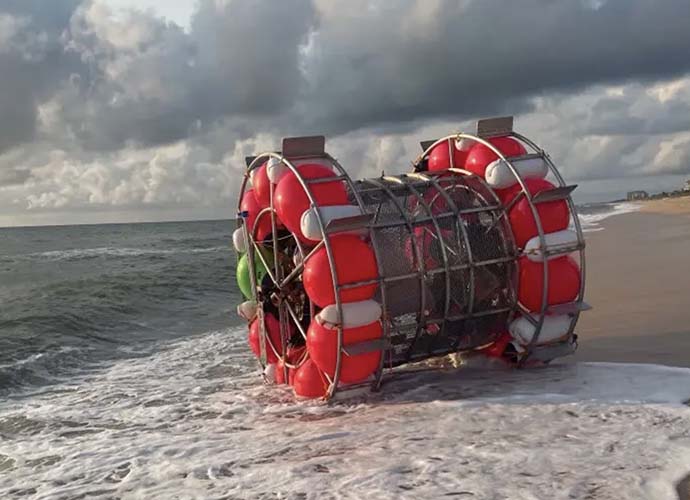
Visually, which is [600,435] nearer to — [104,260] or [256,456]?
[256,456]

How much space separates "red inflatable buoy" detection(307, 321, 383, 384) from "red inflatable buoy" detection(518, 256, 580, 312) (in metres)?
1.90

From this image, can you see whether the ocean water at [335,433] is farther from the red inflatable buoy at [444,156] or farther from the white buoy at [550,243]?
the red inflatable buoy at [444,156]

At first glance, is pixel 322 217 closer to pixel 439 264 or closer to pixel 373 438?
pixel 439 264

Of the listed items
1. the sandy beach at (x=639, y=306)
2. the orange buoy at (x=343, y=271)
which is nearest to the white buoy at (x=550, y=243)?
the sandy beach at (x=639, y=306)

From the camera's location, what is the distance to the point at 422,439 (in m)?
5.83

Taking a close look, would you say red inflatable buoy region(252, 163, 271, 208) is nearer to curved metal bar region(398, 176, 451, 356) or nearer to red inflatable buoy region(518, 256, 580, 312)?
curved metal bar region(398, 176, 451, 356)

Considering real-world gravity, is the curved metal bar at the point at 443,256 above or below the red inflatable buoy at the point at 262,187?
below

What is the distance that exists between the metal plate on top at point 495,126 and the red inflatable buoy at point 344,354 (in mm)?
3188

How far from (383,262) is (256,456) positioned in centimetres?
245

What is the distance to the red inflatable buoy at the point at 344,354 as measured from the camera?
6844mm

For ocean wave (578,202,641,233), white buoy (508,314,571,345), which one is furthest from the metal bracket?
ocean wave (578,202,641,233)

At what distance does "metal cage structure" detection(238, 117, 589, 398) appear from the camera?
7301 mm

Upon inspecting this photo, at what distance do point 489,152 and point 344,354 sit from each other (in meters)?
3.26

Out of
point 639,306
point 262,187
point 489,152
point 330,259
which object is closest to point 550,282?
point 489,152
